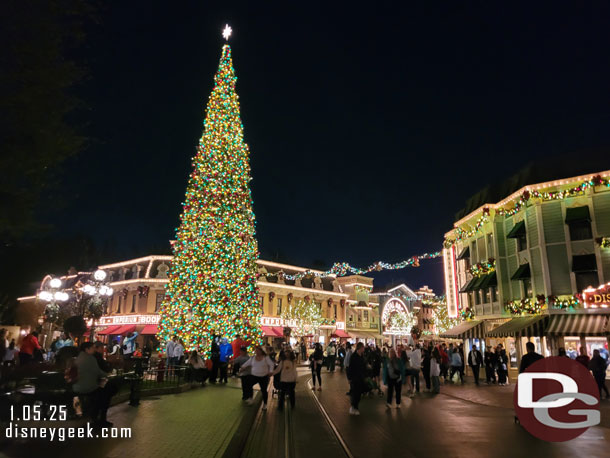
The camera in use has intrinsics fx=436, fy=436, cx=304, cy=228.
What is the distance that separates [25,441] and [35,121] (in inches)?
216

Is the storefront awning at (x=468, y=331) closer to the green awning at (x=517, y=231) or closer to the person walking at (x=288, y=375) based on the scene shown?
the green awning at (x=517, y=231)

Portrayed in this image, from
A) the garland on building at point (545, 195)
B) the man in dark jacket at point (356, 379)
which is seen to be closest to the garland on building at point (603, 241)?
the garland on building at point (545, 195)

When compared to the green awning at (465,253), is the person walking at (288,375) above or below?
below

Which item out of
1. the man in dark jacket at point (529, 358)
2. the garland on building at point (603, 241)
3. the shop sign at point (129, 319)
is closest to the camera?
the man in dark jacket at point (529, 358)

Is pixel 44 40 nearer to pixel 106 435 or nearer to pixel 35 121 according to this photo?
pixel 35 121

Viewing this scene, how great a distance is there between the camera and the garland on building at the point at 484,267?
90.2 ft

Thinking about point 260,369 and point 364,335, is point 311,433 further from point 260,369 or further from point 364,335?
point 364,335

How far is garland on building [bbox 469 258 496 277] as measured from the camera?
2748 cm

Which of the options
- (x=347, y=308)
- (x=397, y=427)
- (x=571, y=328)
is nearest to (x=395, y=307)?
(x=347, y=308)

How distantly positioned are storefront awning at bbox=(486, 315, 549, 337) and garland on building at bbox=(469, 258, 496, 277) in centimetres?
388

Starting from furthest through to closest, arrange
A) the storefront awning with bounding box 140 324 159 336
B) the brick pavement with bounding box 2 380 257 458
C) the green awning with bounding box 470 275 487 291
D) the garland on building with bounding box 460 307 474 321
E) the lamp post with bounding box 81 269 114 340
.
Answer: the storefront awning with bounding box 140 324 159 336
the garland on building with bounding box 460 307 474 321
the green awning with bounding box 470 275 487 291
the lamp post with bounding box 81 269 114 340
the brick pavement with bounding box 2 380 257 458

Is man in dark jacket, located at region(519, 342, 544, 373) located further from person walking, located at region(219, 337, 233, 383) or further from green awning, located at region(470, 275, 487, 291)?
green awning, located at region(470, 275, 487, 291)

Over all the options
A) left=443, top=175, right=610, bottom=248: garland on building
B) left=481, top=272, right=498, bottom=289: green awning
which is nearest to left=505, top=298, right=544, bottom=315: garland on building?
left=481, top=272, right=498, bottom=289: green awning

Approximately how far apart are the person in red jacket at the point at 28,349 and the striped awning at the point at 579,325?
22.5 meters
